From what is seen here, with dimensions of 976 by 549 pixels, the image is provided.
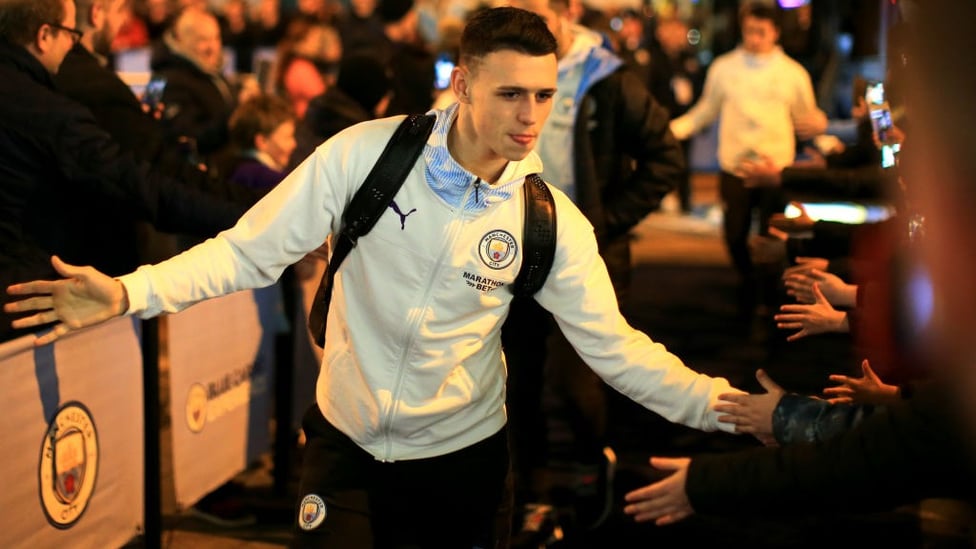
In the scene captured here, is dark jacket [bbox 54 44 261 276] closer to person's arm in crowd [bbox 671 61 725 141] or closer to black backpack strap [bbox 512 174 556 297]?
black backpack strap [bbox 512 174 556 297]

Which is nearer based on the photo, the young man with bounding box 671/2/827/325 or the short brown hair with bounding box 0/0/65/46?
the short brown hair with bounding box 0/0/65/46

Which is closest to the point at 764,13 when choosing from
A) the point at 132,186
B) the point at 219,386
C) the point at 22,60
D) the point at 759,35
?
the point at 759,35

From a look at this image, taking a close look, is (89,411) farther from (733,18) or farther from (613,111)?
(733,18)

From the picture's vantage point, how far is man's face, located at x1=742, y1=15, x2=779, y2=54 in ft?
32.9

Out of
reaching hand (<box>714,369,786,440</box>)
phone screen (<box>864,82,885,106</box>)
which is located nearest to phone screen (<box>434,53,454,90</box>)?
phone screen (<box>864,82,885,106</box>)

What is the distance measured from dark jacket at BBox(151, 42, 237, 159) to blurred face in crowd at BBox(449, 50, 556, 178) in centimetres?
487

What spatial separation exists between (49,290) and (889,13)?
2.64m

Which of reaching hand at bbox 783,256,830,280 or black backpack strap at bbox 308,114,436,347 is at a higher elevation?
black backpack strap at bbox 308,114,436,347

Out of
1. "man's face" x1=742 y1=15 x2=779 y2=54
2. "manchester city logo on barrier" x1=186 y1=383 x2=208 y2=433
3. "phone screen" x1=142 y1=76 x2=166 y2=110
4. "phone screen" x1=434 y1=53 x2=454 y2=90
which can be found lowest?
"manchester city logo on barrier" x1=186 y1=383 x2=208 y2=433

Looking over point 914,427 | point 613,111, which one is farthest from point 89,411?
point 914,427

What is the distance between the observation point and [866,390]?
3.71 metres

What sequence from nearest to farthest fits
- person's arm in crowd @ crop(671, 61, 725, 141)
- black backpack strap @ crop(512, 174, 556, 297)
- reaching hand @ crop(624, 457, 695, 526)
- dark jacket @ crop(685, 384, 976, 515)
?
dark jacket @ crop(685, 384, 976, 515), reaching hand @ crop(624, 457, 695, 526), black backpack strap @ crop(512, 174, 556, 297), person's arm in crowd @ crop(671, 61, 725, 141)

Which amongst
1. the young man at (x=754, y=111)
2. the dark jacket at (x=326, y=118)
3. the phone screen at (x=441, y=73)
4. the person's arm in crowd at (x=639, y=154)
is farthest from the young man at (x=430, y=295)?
the young man at (x=754, y=111)

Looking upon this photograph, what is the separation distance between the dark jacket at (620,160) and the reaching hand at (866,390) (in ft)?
6.55
